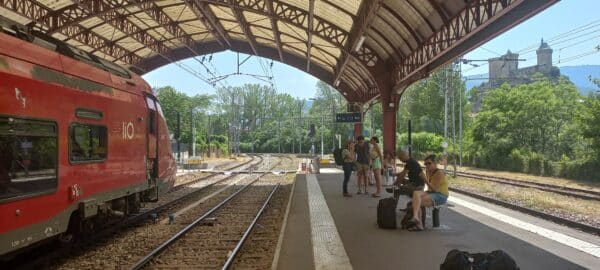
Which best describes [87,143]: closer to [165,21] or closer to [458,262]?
[458,262]

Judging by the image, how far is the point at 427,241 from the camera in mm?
8750

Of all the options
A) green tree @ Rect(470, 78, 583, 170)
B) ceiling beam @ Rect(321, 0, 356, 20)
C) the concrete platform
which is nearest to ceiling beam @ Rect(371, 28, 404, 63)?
ceiling beam @ Rect(321, 0, 356, 20)

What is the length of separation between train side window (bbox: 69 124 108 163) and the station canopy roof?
7848 mm

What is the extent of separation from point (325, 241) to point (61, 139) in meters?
4.31

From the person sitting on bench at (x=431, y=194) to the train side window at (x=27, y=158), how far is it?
570 centimetres

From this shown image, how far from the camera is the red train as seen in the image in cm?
610

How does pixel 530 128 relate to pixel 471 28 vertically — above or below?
below

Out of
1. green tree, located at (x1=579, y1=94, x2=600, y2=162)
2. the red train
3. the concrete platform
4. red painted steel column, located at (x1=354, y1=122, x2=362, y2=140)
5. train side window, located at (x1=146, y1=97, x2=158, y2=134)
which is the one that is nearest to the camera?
the red train

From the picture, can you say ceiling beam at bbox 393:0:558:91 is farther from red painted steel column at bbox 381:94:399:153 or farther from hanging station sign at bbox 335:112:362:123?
hanging station sign at bbox 335:112:362:123

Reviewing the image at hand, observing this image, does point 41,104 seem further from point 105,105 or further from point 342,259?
point 342,259

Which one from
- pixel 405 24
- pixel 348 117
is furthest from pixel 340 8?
pixel 348 117

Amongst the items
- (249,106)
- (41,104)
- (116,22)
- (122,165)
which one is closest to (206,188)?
(116,22)

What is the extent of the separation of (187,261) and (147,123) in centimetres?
433

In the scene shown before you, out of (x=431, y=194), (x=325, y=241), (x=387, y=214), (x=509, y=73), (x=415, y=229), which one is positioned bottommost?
(x=325, y=241)
